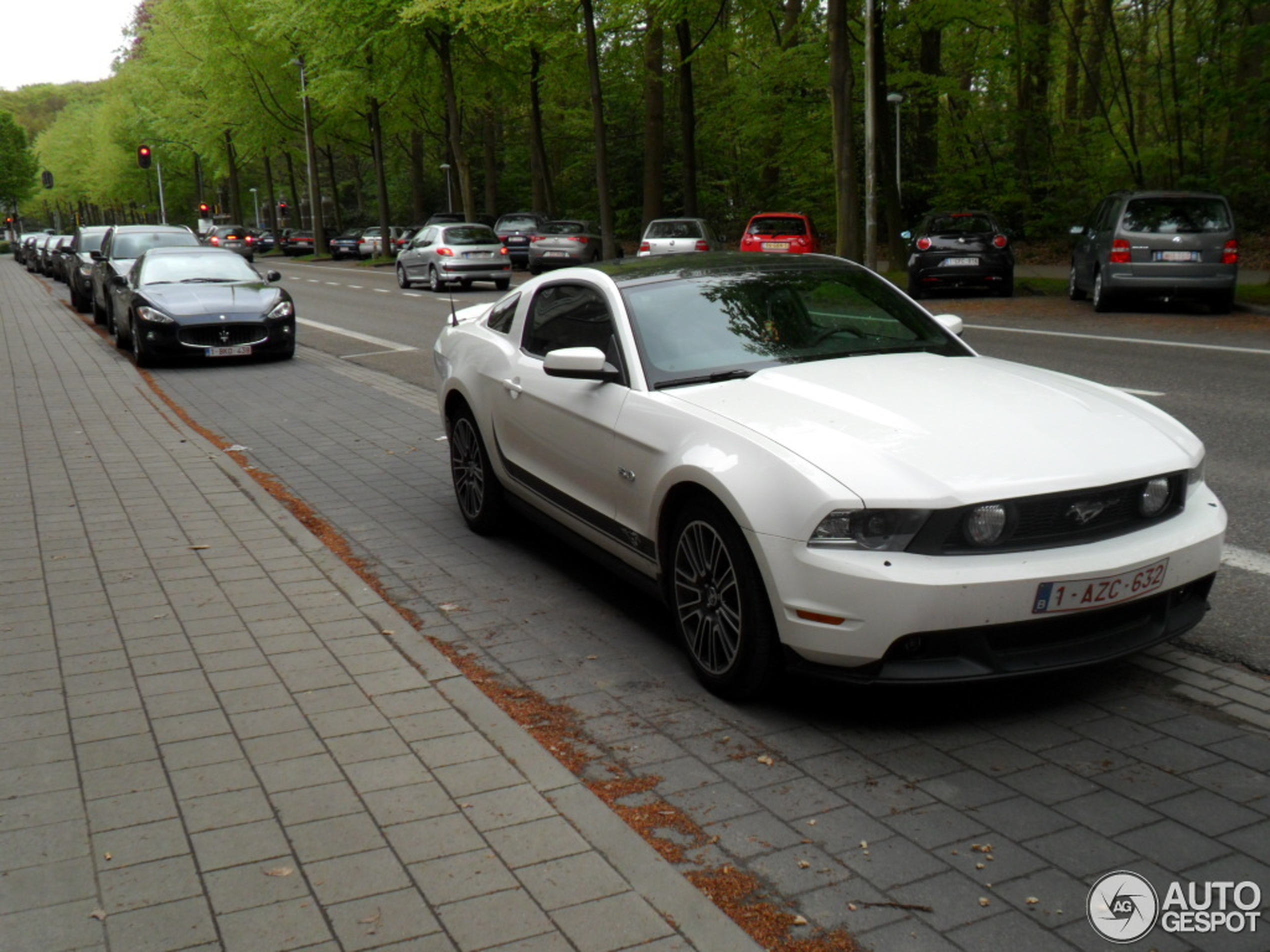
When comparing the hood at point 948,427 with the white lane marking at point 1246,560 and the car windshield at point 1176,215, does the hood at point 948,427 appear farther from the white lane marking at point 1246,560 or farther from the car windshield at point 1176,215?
the car windshield at point 1176,215

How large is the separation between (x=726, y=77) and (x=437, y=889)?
149 ft

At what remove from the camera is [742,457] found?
4.41 meters

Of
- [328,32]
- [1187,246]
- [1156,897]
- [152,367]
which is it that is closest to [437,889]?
[1156,897]

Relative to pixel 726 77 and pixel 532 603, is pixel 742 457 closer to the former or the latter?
pixel 532 603

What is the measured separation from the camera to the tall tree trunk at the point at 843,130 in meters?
22.2

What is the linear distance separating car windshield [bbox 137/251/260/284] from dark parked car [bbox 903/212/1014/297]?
11872mm

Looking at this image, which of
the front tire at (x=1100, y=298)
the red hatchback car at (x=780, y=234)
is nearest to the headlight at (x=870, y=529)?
the front tire at (x=1100, y=298)

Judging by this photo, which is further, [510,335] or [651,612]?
[510,335]

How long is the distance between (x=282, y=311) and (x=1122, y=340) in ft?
33.3

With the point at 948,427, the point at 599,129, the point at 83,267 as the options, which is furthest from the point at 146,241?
the point at 948,427

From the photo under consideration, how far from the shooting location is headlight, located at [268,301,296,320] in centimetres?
1580

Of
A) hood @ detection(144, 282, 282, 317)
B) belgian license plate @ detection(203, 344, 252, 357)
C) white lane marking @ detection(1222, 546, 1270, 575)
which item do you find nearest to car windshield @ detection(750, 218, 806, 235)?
hood @ detection(144, 282, 282, 317)

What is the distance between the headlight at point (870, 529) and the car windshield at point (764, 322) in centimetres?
125

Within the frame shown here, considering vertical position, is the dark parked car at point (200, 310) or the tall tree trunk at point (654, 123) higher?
the tall tree trunk at point (654, 123)
